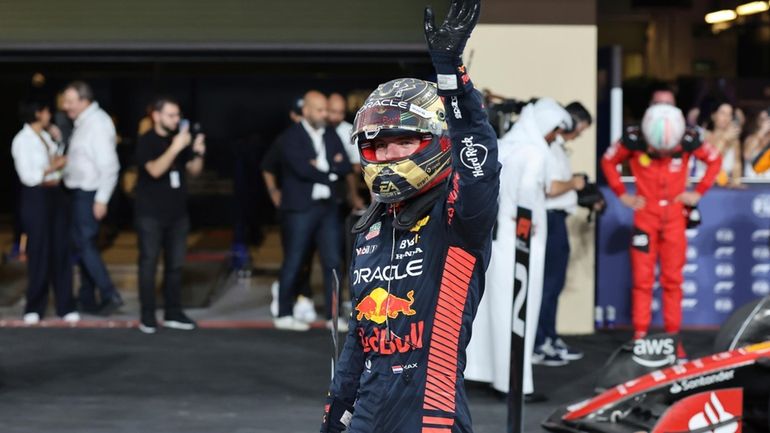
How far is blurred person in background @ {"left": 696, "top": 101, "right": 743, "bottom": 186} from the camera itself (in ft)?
39.2

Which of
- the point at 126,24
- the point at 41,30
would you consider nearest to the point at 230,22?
the point at 126,24

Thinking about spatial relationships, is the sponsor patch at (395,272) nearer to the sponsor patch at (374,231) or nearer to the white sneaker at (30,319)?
the sponsor patch at (374,231)

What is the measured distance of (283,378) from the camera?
31.5 feet

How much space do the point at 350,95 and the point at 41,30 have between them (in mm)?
6212

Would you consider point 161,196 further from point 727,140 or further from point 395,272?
point 395,272

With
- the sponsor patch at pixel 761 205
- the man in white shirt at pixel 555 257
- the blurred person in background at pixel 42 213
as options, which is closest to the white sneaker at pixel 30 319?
the blurred person in background at pixel 42 213

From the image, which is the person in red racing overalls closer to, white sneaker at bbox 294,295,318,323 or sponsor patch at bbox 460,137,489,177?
white sneaker at bbox 294,295,318,323

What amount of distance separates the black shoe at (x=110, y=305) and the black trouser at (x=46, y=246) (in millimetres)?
495

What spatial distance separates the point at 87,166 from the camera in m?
11.6

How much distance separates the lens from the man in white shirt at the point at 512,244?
8.68m

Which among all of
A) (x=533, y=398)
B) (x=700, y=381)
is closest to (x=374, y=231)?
(x=700, y=381)

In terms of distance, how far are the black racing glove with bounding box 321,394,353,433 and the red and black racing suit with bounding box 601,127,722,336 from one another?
6240mm

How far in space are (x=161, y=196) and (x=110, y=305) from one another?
1.69m

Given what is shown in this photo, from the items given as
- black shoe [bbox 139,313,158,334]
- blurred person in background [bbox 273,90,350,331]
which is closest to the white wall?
blurred person in background [bbox 273,90,350,331]
